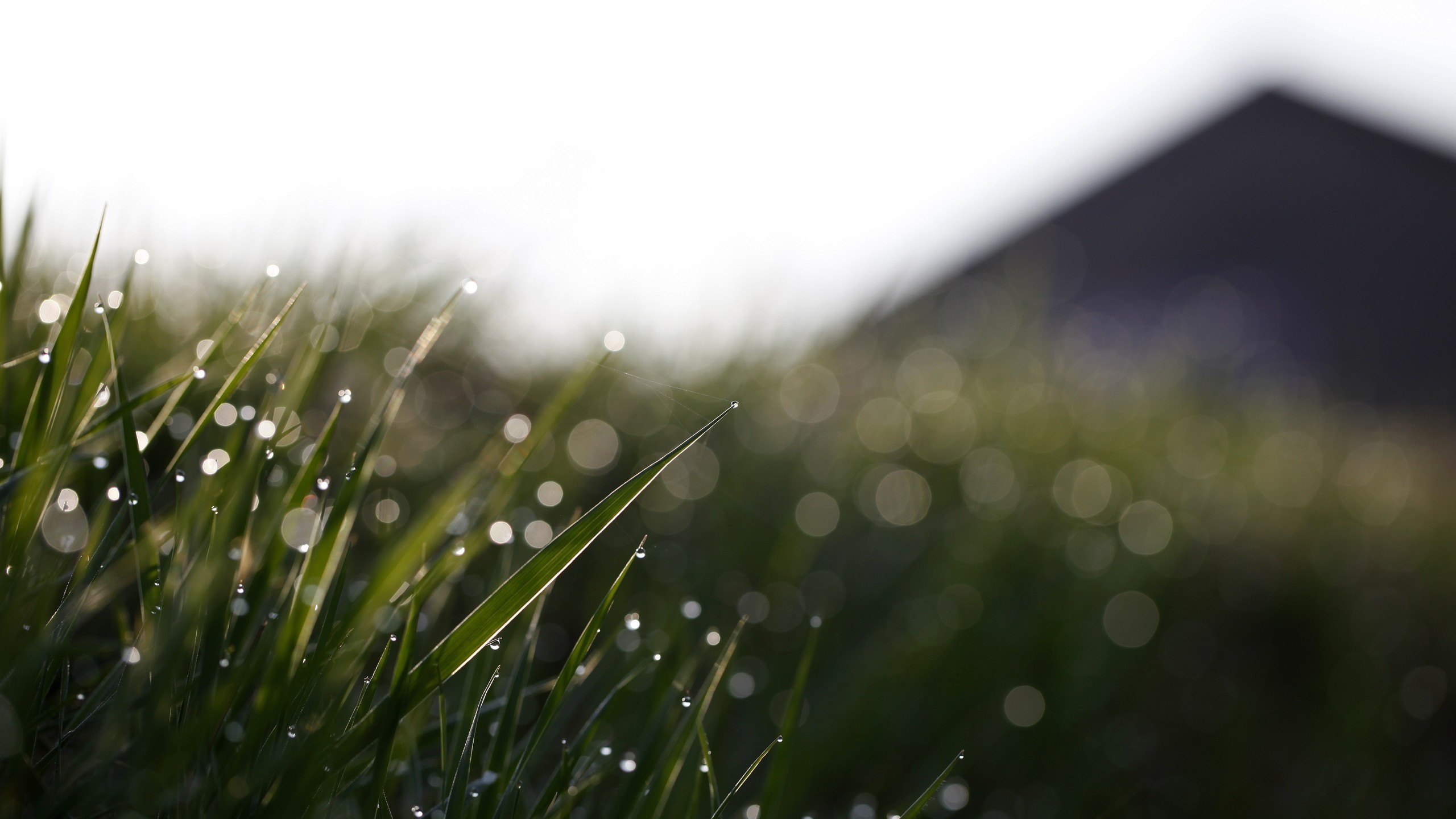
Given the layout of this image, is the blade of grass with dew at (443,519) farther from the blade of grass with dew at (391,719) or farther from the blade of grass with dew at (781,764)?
the blade of grass with dew at (781,764)

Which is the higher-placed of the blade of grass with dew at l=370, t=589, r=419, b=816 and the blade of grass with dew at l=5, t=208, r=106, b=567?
the blade of grass with dew at l=5, t=208, r=106, b=567

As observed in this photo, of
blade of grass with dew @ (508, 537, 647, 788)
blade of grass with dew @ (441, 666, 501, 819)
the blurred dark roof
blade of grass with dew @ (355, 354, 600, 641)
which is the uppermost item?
the blurred dark roof

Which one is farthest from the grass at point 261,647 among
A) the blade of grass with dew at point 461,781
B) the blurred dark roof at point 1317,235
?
the blurred dark roof at point 1317,235

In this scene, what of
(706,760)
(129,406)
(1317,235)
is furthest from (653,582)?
(1317,235)

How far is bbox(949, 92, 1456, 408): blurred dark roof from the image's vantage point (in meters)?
8.05

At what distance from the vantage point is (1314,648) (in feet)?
4.99

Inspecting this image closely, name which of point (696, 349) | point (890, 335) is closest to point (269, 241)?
point (696, 349)

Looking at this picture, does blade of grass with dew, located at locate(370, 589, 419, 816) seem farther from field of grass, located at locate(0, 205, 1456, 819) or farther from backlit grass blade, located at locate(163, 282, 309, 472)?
backlit grass blade, located at locate(163, 282, 309, 472)

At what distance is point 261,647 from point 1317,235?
10153mm

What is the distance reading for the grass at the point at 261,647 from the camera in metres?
0.44

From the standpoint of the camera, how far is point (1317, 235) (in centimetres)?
853

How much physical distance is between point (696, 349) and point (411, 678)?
1.17m

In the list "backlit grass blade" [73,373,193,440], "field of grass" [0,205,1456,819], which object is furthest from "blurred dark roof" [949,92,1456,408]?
"backlit grass blade" [73,373,193,440]

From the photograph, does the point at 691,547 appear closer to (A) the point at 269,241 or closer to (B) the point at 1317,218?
(A) the point at 269,241
